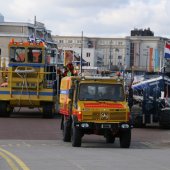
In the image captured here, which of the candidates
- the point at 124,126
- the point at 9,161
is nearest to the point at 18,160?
the point at 9,161

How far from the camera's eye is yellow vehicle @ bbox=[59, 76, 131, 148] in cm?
2080

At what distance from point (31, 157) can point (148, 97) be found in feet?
45.3

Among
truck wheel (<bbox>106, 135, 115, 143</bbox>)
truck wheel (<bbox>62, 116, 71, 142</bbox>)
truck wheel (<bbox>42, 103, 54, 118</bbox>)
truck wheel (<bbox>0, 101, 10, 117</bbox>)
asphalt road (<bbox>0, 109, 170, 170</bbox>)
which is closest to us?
asphalt road (<bbox>0, 109, 170, 170</bbox>)

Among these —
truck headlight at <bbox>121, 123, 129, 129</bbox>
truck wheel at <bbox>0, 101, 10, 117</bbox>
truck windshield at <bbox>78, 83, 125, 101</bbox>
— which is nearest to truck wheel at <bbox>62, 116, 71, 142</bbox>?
truck windshield at <bbox>78, 83, 125, 101</bbox>

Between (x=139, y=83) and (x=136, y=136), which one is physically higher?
(x=139, y=83)

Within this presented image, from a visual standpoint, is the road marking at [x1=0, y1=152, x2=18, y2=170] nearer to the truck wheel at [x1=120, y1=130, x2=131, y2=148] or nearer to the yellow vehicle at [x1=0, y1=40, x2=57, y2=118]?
the truck wheel at [x1=120, y1=130, x2=131, y2=148]

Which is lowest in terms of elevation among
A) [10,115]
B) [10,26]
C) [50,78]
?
[10,115]

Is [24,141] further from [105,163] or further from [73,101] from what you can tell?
[105,163]

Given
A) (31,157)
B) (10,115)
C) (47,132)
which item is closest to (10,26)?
(10,115)

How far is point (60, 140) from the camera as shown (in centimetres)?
2408

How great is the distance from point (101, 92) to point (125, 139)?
183cm

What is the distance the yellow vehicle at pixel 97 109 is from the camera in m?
20.8

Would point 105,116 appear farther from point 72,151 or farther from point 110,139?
point 110,139

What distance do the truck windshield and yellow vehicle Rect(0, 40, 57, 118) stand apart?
503 inches
